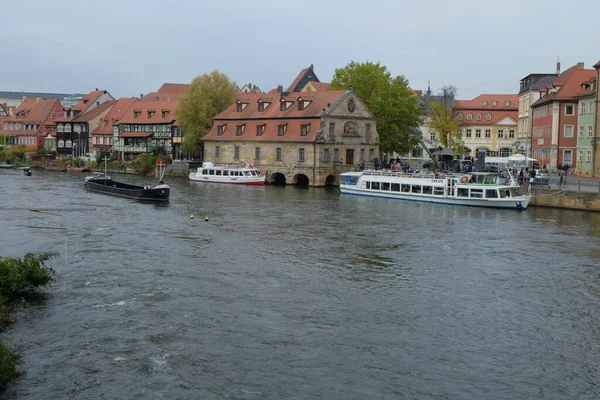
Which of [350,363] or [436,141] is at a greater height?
[436,141]

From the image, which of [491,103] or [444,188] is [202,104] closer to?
[444,188]

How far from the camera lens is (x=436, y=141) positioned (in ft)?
320

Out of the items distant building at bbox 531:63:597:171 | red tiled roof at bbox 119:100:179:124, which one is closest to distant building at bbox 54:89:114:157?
red tiled roof at bbox 119:100:179:124

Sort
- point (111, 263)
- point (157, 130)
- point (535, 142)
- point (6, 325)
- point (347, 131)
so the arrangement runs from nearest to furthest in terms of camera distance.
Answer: point (6, 325) < point (111, 263) < point (347, 131) < point (535, 142) < point (157, 130)

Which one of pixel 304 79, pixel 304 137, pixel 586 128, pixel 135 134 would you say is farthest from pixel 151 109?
pixel 586 128

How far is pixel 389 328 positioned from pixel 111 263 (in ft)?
40.0

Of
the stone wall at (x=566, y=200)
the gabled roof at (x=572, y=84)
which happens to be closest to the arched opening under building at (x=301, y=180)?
the gabled roof at (x=572, y=84)

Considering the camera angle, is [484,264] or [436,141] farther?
[436,141]

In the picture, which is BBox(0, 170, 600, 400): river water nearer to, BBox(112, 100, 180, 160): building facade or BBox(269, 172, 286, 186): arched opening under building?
BBox(269, 172, 286, 186): arched opening under building

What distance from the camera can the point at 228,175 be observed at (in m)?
69.4

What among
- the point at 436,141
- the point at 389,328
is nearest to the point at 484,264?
the point at 389,328

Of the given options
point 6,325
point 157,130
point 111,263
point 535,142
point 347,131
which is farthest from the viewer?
point 157,130

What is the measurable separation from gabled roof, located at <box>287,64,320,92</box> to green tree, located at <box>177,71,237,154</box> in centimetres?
2802

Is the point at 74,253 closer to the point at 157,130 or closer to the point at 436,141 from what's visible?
the point at 157,130
